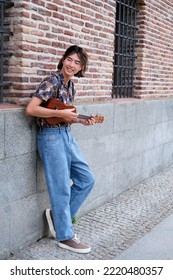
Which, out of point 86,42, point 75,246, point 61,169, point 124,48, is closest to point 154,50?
point 124,48

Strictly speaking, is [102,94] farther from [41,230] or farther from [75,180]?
[41,230]

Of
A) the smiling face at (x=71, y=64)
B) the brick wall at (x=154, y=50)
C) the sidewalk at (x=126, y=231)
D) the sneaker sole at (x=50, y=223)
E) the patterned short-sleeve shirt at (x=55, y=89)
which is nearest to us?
the patterned short-sleeve shirt at (x=55, y=89)

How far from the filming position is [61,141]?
3.72 m

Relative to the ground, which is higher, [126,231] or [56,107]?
[56,107]

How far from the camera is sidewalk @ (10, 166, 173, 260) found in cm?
385

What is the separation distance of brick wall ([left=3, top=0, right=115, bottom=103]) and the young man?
26cm

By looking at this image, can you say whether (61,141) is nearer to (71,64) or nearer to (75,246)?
(71,64)

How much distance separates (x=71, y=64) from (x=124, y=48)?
116 inches

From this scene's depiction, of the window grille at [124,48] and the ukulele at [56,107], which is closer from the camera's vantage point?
the ukulele at [56,107]

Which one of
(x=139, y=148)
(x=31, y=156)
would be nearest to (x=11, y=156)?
(x=31, y=156)

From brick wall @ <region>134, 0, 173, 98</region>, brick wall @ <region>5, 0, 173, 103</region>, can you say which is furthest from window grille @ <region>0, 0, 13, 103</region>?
brick wall @ <region>134, 0, 173, 98</region>

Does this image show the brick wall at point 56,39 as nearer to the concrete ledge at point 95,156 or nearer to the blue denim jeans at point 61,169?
the concrete ledge at point 95,156

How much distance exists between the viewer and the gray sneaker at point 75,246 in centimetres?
385

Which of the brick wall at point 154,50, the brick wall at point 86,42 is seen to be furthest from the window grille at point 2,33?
the brick wall at point 154,50
